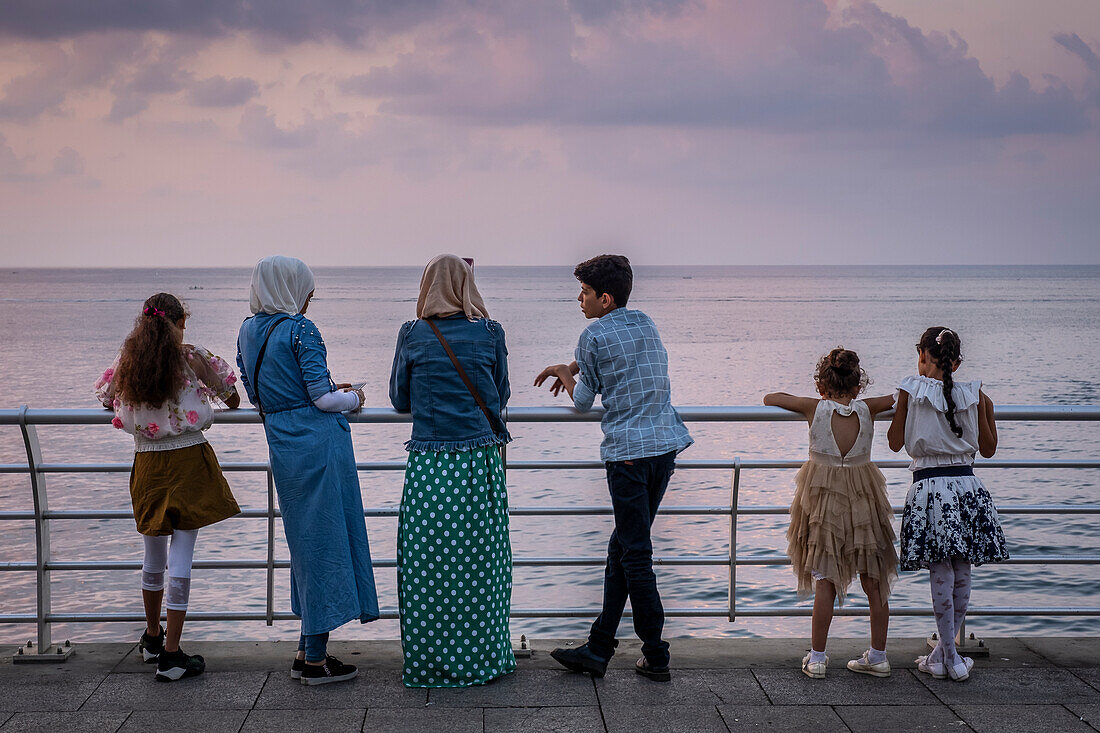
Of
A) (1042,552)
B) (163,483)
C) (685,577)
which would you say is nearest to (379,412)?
(163,483)

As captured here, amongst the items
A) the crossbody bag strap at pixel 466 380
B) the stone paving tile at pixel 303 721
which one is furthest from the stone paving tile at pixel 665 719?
the crossbody bag strap at pixel 466 380

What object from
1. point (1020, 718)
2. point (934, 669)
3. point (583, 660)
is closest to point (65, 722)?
point (583, 660)

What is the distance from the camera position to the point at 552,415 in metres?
4.21

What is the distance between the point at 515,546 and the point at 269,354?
26.8 ft

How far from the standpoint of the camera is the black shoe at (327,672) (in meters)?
4.03

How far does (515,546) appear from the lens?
1179 cm

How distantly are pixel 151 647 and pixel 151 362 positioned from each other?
3.83 feet

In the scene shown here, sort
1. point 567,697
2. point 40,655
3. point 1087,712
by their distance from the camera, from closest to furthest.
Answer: point 1087,712 → point 567,697 → point 40,655

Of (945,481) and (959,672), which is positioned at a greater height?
(945,481)

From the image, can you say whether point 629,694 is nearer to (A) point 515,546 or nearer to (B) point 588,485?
(A) point 515,546

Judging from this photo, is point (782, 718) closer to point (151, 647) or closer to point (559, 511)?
point (559, 511)

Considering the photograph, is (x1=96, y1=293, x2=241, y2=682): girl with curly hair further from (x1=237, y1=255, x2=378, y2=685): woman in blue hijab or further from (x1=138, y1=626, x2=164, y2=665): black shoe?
(x1=237, y1=255, x2=378, y2=685): woman in blue hijab

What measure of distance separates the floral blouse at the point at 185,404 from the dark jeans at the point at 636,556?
156 cm

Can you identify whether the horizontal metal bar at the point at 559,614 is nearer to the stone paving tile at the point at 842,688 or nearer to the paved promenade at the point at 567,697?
the paved promenade at the point at 567,697
